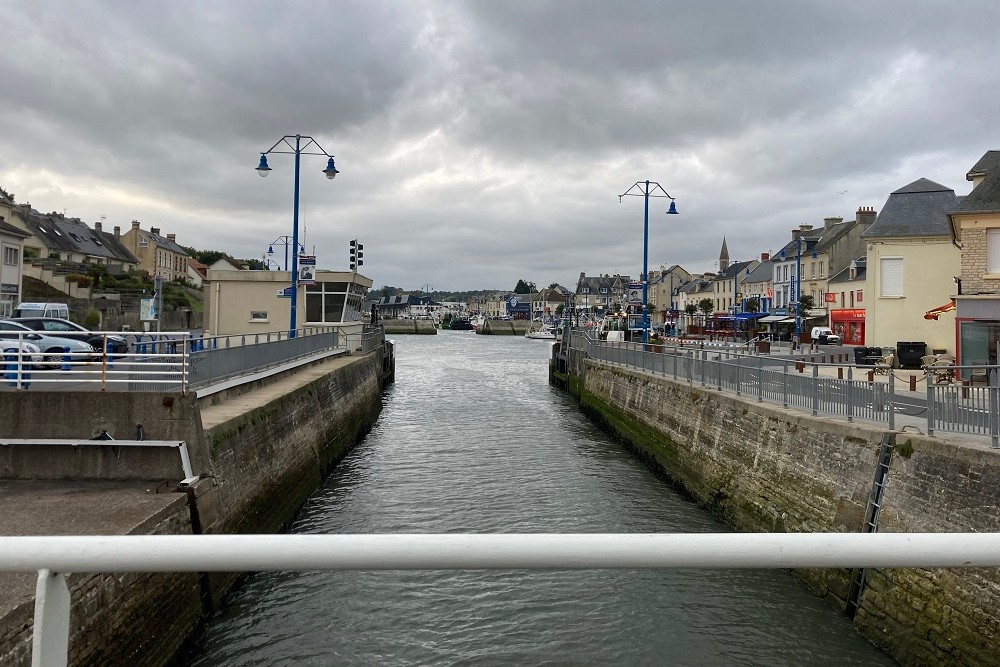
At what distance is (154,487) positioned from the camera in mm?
9727

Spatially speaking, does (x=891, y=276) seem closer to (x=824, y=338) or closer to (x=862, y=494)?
(x=824, y=338)

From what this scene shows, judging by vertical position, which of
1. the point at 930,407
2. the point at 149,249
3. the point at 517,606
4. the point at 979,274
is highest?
the point at 149,249

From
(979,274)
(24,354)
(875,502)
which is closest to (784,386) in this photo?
(875,502)

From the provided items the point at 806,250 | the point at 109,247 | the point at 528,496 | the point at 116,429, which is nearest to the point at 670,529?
the point at 528,496

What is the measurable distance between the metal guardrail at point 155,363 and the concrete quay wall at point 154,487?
53 centimetres

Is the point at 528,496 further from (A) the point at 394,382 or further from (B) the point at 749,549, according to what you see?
(A) the point at 394,382

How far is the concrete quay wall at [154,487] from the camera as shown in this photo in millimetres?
6848

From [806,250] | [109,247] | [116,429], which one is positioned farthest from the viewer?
[109,247]

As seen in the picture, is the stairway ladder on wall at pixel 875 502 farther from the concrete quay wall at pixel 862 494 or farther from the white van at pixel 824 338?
the white van at pixel 824 338

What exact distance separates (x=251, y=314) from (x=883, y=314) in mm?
28711

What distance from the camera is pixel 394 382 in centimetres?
4681

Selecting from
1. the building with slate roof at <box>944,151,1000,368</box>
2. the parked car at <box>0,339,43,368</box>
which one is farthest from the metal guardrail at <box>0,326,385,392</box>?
the building with slate roof at <box>944,151,1000,368</box>

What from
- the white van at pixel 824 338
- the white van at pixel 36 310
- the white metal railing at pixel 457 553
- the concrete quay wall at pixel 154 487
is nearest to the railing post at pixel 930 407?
the white metal railing at pixel 457 553

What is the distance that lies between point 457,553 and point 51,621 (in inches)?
33.7
